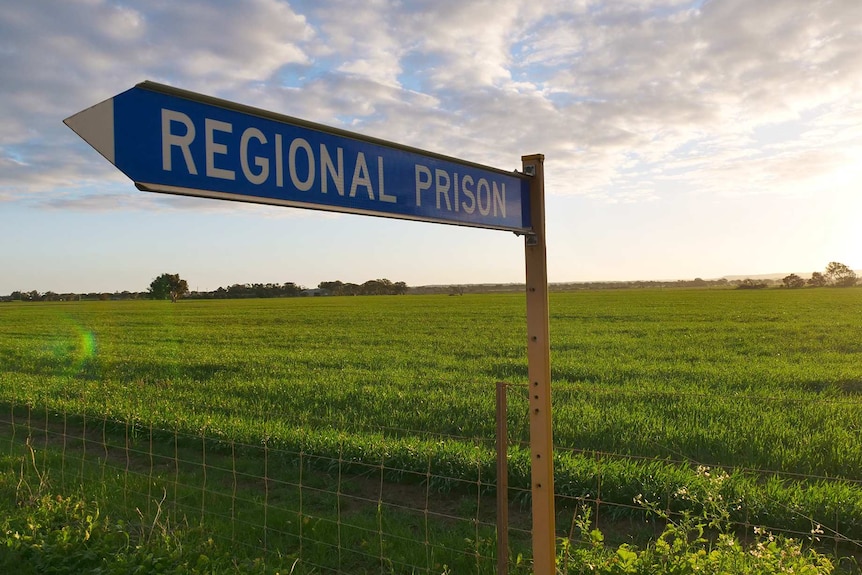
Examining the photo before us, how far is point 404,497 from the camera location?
5.96m

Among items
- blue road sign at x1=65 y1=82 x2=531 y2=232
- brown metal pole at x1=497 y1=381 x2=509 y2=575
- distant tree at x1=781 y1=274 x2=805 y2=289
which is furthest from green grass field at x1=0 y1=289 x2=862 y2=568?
distant tree at x1=781 y1=274 x2=805 y2=289

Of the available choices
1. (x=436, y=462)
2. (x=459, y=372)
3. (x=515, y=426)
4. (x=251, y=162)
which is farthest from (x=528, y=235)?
(x=459, y=372)

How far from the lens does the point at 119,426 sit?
862 cm

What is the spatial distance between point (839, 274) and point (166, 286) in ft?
400

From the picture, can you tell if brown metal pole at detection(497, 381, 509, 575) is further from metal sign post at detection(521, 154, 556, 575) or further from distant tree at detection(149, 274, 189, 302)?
distant tree at detection(149, 274, 189, 302)

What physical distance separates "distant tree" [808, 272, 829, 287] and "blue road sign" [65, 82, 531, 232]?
107 m

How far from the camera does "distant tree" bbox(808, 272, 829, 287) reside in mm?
95213

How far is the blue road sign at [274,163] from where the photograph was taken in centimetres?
169

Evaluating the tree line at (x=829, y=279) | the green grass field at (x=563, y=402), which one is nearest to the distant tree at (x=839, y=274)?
the tree line at (x=829, y=279)

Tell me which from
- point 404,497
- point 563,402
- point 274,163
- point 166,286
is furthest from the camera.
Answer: point 166,286

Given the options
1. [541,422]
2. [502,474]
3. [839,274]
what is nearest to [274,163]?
[541,422]

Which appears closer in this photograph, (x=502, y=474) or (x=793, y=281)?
(x=502, y=474)

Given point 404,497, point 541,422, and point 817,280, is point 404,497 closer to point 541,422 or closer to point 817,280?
point 541,422

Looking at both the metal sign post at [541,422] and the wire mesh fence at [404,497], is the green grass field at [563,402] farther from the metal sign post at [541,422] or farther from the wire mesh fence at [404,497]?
the metal sign post at [541,422]
